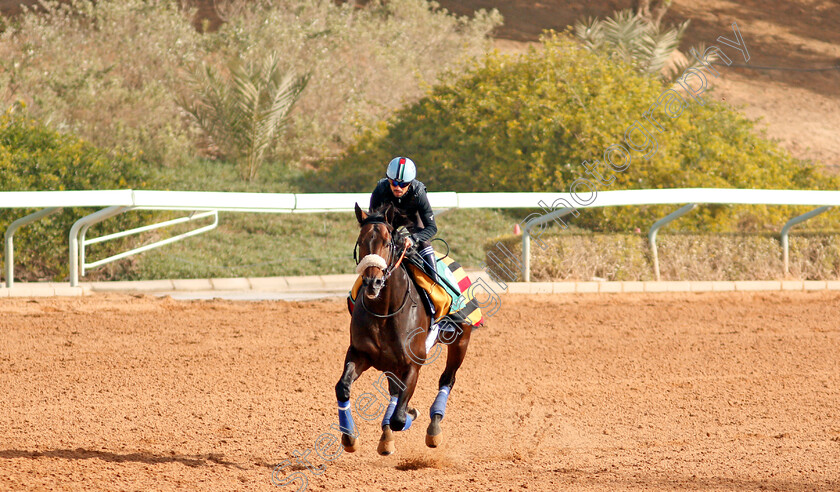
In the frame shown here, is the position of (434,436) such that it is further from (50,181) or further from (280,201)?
(50,181)

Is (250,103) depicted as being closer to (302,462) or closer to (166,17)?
(166,17)

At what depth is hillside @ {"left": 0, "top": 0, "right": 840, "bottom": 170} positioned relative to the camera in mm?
33344

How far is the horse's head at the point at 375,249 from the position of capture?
17.4 feet

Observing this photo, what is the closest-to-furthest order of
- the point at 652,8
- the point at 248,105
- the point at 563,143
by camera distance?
the point at 563,143 → the point at 248,105 → the point at 652,8

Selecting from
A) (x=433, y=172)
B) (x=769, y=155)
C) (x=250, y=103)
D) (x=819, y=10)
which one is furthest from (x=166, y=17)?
(x=819, y=10)

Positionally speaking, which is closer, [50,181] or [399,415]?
[399,415]

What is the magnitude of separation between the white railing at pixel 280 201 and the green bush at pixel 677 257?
11.8 inches

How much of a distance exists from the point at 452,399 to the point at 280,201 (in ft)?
18.4

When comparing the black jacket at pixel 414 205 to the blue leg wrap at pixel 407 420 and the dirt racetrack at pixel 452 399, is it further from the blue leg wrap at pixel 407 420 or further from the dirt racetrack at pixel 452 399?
the dirt racetrack at pixel 452 399

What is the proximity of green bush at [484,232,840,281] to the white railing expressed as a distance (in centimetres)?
30

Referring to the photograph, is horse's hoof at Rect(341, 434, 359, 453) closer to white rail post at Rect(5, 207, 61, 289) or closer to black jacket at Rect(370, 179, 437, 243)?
black jacket at Rect(370, 179, 437, 243)

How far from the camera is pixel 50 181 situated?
14031 millimetres

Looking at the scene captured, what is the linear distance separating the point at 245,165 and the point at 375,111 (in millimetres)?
5550

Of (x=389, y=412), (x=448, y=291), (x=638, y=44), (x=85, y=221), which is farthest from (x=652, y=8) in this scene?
(x=389, y=412)
